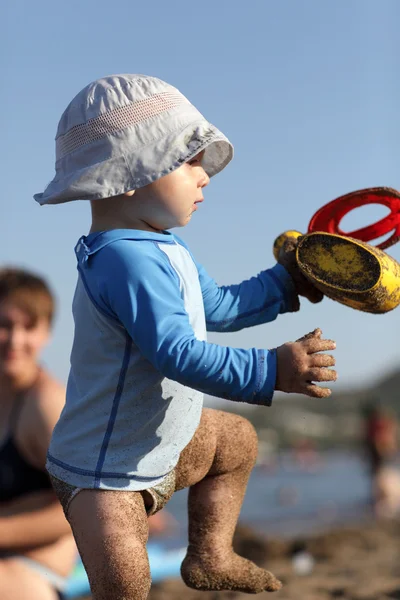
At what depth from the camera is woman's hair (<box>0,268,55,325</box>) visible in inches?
164

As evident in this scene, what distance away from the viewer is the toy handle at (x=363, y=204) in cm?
255

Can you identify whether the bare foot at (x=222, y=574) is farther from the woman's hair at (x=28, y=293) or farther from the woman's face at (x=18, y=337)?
the woman's hair at (x=28, y=293)

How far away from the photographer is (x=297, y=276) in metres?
2.60

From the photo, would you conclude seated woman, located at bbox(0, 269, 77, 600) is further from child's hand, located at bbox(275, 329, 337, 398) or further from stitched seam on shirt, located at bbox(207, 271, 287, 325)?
child's hand, located at bbox(275, 329, 337, 398)

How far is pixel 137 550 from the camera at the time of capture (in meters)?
2.15

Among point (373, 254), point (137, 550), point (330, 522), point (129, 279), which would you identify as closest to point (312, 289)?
point (373, 254)

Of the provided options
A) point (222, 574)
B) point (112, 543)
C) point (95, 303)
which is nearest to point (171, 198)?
→ point (95, 303)

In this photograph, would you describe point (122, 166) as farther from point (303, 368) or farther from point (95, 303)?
point (303, 368)

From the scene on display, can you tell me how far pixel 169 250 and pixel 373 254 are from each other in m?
0.55

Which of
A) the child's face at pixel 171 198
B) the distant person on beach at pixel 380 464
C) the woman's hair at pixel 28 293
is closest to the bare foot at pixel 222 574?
the child's face at pixel 171 198

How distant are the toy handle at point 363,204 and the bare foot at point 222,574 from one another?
41.1 inches

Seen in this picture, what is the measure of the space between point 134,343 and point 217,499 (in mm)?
683

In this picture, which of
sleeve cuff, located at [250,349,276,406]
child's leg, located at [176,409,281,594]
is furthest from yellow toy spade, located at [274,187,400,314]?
child's leg, located at [176,409,281,594]

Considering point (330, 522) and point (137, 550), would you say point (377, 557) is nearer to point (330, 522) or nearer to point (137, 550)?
point (330, 522)
